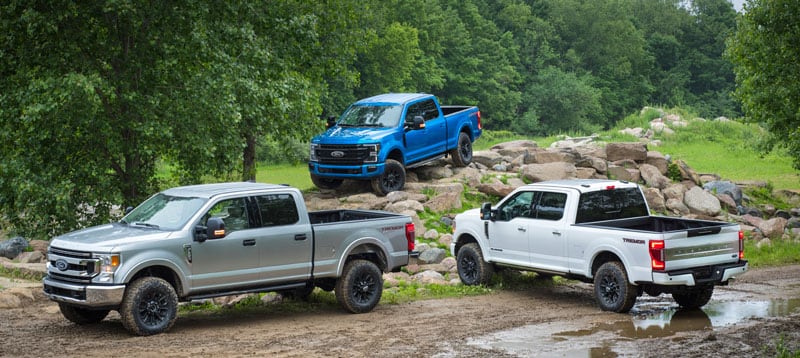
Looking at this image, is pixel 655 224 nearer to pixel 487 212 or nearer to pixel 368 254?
pixel 487 212

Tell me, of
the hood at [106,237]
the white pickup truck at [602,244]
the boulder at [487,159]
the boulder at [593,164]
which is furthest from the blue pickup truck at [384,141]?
the hood at [106,237]

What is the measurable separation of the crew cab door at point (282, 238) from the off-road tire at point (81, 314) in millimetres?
2319

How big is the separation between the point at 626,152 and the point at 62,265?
20392 millimetres

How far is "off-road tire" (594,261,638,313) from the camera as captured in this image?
1447 cm

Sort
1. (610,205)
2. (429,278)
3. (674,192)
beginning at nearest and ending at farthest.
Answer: (610,205), (429,278), (674,192)

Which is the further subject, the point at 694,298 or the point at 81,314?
the point at 694,298

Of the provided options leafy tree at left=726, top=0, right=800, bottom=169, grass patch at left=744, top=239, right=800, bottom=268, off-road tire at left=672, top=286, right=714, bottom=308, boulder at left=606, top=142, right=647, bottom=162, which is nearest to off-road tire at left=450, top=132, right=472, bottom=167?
boulder at left=606, top=142, right=647, bottom=162

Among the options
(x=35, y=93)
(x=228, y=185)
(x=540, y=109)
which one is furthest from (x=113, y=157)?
(x=540, y=109)

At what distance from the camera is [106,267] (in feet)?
40.9

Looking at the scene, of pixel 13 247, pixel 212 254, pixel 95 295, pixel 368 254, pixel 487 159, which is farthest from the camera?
pixel 487 159

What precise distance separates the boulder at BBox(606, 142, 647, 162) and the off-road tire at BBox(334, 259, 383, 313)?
16.4m

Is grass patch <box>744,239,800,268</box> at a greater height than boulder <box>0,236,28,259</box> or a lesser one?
lesser

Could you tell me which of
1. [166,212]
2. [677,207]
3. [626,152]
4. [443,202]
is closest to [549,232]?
[166,212]

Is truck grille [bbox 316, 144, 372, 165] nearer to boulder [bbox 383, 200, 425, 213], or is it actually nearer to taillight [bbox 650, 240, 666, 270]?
boulder [bbox 383, 200, 425, 213]
